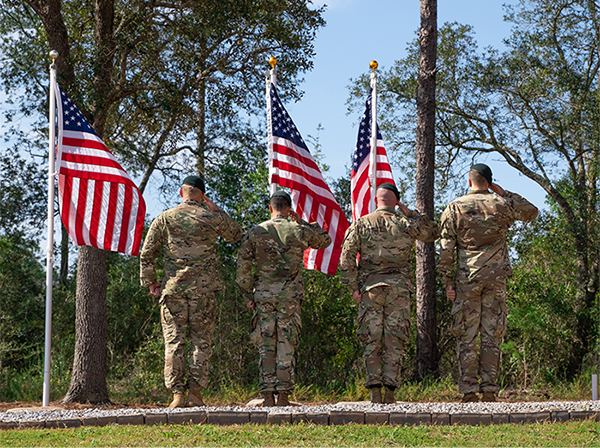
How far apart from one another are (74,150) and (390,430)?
5.51 m

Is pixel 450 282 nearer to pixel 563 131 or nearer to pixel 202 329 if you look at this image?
pixel 202 329

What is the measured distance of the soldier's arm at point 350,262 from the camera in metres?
7.23

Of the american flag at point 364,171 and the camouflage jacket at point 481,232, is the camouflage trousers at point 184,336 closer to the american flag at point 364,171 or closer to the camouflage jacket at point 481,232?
the american flag at point 364,171

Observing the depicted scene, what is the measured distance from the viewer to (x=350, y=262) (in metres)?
7.27

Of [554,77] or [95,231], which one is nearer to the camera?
[95,231]

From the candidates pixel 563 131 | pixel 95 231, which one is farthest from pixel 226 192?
pixel 563 131

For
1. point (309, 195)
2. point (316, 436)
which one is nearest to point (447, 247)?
point (309, 195)

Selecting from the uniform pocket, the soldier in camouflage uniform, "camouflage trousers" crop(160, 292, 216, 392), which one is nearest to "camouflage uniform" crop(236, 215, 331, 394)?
the soldier in camouflage uniform

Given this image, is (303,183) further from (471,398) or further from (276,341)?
(471,398)

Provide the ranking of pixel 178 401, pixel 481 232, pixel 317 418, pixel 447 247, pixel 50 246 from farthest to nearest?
pixel 50 246, pixel 447 247, pixel 481 232, pixel 178 401, pixel 317 418

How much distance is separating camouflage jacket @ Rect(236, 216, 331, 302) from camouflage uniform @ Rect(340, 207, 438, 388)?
56 centimetres

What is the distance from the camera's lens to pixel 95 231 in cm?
823

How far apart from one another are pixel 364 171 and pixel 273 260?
93.7 inches

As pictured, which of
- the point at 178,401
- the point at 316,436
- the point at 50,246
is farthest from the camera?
the point at 50,246
